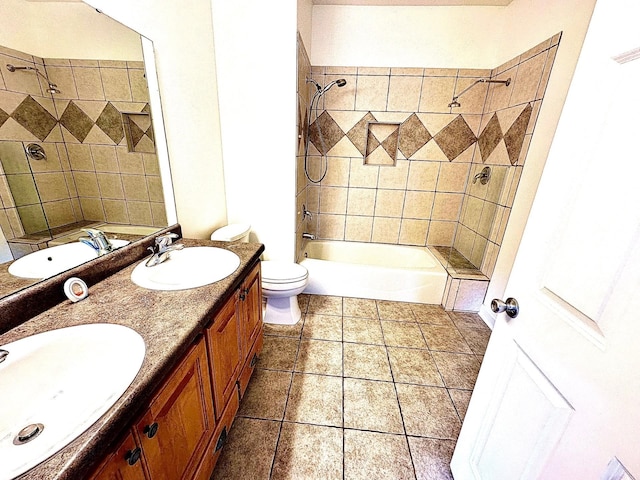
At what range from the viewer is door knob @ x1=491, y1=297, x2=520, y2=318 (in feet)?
2.68

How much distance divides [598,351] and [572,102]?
0.59 meters

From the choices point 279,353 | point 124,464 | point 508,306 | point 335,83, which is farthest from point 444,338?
point 335,83

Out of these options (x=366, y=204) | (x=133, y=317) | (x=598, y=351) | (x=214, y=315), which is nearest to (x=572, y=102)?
(x=598, y=351)

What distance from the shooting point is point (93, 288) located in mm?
986

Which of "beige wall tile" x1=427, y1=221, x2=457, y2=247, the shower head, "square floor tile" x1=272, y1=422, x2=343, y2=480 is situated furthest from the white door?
"beige wall tile" x1=427, y1=221, x2=457, y2=247

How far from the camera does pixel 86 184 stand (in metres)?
1.02

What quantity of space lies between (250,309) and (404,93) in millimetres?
2497

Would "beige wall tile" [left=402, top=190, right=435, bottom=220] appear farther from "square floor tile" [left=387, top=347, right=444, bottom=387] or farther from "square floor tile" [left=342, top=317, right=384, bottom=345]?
"square floor tile" [left=387, top=347, right=444, bottom=387]

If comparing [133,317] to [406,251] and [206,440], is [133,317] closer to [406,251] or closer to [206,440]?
[206,440]

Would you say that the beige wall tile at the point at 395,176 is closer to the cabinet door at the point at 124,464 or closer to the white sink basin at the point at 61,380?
the white sink basin at the point at 61,380

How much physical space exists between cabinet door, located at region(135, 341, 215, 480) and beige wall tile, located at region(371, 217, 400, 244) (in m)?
2.43

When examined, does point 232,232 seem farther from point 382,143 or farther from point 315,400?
point 382,143

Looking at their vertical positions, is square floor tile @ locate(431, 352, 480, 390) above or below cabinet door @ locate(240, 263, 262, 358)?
below

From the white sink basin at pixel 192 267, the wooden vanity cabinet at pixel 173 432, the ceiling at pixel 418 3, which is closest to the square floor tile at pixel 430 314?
the white sink basin at pixel 192 267
